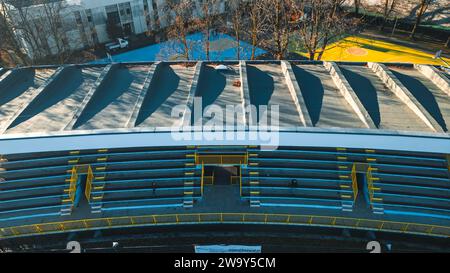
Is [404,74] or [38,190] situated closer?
[38,190]

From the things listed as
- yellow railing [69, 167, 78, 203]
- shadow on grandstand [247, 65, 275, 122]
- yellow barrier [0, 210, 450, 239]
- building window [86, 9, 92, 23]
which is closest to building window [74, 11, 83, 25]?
building window [86, 9, 92, 23]

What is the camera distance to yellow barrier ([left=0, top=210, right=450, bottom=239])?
49.9 ft

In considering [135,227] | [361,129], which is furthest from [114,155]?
[361,129]

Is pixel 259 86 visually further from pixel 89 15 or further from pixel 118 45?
pixel 89 15

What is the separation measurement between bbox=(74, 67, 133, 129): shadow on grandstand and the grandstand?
10cm

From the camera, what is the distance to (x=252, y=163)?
1723 centimetres

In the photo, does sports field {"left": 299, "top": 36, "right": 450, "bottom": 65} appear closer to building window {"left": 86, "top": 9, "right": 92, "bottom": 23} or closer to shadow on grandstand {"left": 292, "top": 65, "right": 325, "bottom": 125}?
shadow on grandstand {"left": 292, "top": 65, "right": 325, "bottom": 125}

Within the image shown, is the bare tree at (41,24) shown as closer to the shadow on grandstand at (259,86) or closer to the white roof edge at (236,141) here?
the white roof edge at (236,141)

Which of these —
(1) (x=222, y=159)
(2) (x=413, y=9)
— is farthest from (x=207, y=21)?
(2) (x=413, y=9)

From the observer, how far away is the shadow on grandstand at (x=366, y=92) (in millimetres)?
15930

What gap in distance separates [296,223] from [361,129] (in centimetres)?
583
